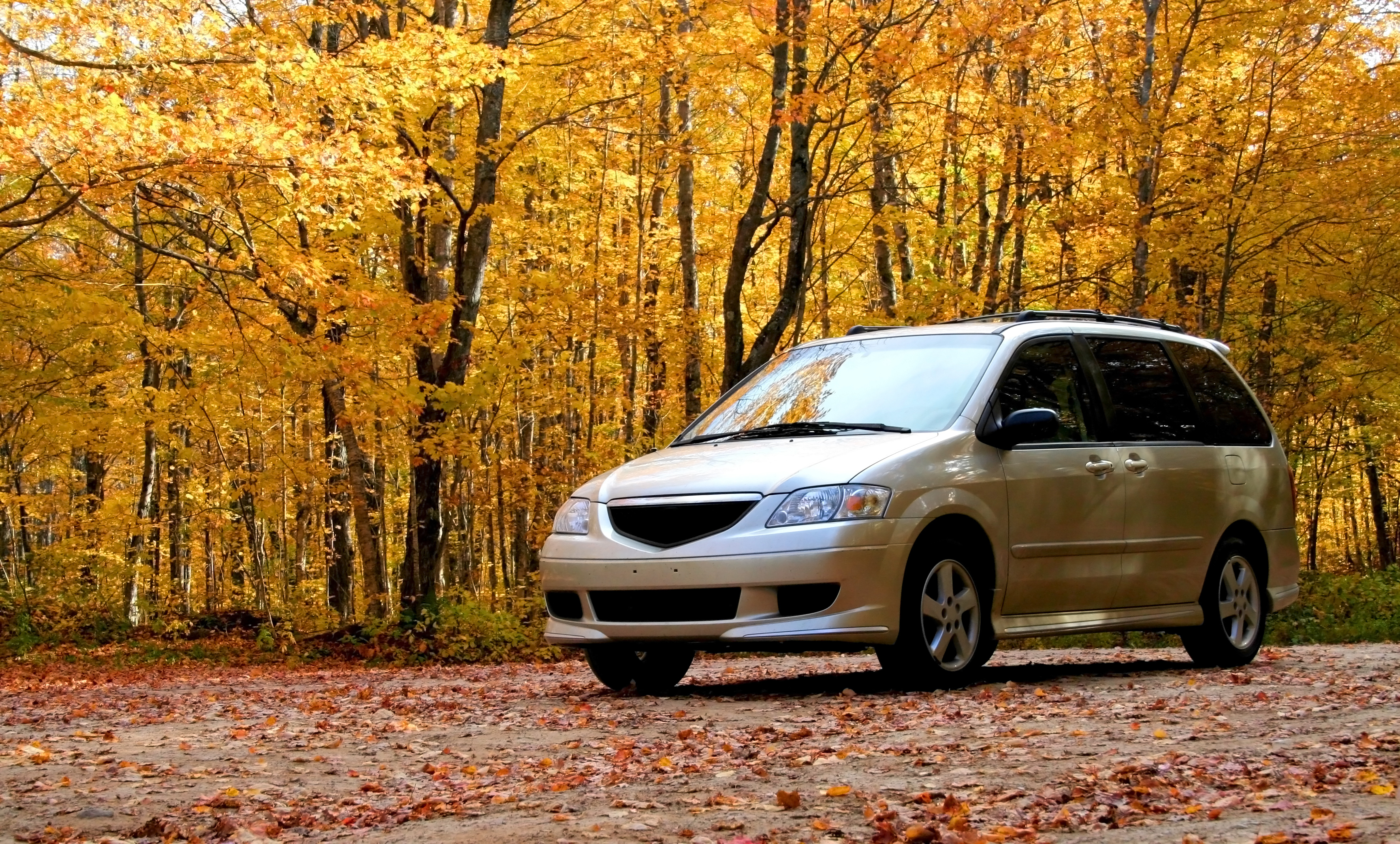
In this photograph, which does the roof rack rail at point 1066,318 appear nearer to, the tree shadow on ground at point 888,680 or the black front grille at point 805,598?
the tree shadow on ground at point 888,680

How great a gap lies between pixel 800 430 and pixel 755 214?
8.39 metres

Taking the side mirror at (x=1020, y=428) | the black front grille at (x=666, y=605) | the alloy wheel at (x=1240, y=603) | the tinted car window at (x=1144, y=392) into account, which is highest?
the tinted car window at (x=1144, y=392)

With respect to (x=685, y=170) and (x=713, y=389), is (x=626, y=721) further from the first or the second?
(x=713, y=389)

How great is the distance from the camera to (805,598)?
22.2ft

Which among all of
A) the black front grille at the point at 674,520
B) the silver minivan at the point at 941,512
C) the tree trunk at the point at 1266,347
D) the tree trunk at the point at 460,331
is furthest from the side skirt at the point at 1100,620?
the tree trunk at the point at 1266,347

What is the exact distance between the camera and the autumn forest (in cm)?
1338

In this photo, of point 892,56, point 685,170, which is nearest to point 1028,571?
point 892,56

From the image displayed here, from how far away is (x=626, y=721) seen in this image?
6527mm

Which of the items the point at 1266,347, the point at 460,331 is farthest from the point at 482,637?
the point at 1266,347

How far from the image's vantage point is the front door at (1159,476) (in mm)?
8227

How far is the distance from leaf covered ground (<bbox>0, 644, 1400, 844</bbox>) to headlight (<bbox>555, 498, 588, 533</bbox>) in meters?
0.91

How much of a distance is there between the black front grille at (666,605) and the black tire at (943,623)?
806mm

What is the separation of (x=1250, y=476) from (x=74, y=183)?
9641 mm

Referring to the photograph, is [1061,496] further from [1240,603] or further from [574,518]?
[574,518]
